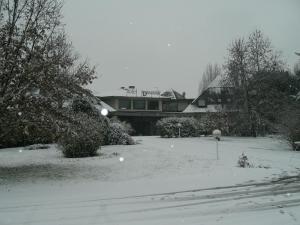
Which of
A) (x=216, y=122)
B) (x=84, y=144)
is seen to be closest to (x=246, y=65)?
(x=216, y=122)

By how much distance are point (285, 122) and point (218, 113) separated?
1319cm

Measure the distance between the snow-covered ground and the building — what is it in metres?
34.5

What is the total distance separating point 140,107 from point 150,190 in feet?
143

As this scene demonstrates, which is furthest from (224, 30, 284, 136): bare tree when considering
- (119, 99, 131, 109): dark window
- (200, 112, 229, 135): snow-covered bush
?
(119, 99, 131, 109): dark window

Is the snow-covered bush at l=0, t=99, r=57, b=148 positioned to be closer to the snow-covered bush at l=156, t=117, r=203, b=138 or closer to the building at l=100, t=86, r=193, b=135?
the snow-covered bush at l=156, t=117, r=203, b=138

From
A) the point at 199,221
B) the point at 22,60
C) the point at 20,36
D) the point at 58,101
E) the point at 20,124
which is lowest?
the point at 199,221

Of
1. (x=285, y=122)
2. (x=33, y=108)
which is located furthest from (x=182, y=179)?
(x=285, y=122)

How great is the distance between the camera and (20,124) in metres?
11.9

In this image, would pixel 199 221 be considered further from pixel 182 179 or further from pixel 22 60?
pixel 22 60

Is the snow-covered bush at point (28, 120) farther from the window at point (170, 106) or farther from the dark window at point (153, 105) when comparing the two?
the window at point (170, 106)

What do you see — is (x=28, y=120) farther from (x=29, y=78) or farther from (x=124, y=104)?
(x=124, y=104)

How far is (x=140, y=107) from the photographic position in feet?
174

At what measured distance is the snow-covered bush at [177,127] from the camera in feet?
103

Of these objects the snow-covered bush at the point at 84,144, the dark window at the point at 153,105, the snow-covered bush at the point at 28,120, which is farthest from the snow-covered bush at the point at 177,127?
the dark window at the point at 153,105
